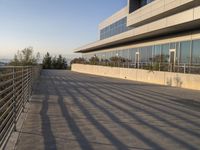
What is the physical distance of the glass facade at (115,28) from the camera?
5817 cm

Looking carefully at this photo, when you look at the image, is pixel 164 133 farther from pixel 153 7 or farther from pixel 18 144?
pixel 153 7

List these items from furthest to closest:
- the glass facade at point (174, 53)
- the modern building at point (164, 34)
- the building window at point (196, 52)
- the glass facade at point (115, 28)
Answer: the glass facade at point (115, 28)
the glass facade at point (174, 53)
the building window at point (196, 52)
the modern building at point (164, 34)

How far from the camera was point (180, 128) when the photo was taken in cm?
922

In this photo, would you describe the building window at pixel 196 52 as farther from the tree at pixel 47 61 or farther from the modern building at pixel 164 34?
the tree at pixel 47 61

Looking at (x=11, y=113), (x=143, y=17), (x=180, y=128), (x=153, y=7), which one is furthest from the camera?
(x=143, y=17)

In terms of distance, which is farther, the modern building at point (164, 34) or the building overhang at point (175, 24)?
the modern building at point (164, 34)

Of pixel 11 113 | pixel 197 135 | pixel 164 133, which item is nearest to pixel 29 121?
pixel 11 113

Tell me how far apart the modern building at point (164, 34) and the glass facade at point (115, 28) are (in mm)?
2561

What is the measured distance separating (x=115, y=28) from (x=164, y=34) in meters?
28.4

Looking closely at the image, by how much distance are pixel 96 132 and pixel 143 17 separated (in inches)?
1454

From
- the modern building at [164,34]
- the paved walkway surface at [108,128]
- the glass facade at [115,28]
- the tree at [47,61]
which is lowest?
the paved walkway surface at [108,128]

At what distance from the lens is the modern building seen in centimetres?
3009

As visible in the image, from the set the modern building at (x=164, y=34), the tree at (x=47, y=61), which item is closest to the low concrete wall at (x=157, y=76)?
the modern building at (x=164, y=34)

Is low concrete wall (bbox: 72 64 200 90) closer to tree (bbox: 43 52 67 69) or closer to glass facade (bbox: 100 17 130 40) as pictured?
glass facade (bbox: 100 17 130 40)
